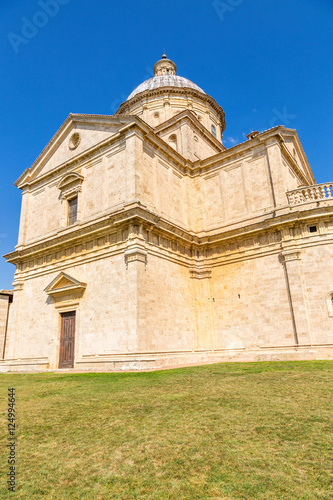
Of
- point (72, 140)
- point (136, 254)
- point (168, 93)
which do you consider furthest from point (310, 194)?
point (168, 93)

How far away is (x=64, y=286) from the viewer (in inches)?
680

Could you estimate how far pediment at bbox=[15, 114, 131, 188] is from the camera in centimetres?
1820

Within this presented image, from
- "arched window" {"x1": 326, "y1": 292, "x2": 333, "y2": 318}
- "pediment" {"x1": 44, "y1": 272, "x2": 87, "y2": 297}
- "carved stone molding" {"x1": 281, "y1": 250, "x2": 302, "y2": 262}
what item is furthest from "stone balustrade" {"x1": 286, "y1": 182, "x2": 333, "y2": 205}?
"pediment" {"x1": 44, "y1": 272, "x2": 87, "y2": 297}

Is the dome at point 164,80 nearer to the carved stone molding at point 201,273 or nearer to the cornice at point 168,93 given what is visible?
the cornice at point 168,93

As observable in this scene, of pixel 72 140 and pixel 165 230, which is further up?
pixel 72 140

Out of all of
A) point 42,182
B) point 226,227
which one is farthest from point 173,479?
point 42,182

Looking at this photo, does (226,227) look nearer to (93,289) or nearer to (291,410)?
(93,289)

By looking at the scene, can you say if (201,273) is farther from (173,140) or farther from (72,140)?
(72,140)

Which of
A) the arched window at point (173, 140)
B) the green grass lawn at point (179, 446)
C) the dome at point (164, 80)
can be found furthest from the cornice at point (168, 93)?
the green grass lawn at point (179, 446)

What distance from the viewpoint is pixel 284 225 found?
53.7 feet

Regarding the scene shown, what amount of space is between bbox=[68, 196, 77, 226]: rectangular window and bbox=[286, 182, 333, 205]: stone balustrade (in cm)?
Answer: 1165

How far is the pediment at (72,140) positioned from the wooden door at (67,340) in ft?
30.6

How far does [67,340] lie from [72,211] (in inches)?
286

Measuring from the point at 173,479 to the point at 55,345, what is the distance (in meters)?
15.4
